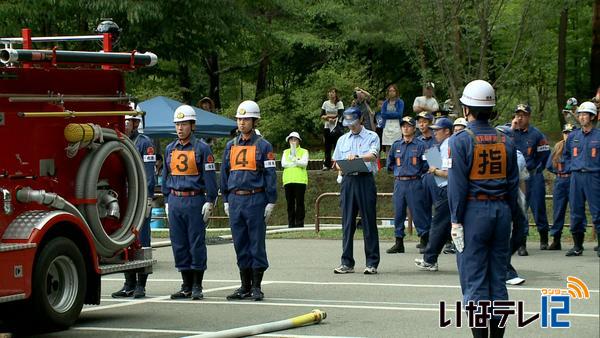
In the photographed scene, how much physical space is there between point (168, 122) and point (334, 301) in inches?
506

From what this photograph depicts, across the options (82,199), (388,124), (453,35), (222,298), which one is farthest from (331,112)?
(82,199)

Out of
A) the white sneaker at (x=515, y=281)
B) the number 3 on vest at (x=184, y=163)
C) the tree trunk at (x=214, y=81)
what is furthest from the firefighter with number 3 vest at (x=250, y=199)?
the tree trunk at (x=214, y=81)

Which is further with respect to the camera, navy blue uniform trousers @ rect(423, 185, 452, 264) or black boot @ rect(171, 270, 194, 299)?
navy blue uniform trousers @ rect(423, 185, 452, 264)

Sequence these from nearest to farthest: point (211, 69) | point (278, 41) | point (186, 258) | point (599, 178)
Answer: point (186, 258), point (599, 178), point (278, 41), point (211, 69)

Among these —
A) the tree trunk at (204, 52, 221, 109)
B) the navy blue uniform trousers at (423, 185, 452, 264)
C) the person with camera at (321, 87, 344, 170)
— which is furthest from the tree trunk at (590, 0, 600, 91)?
the navy blue uniform trousers at (423, 185, 452, 264)

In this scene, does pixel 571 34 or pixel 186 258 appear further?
pixel 571 34

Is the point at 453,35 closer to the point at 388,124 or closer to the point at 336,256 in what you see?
the point at 388,124

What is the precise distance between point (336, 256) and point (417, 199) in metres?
1.57

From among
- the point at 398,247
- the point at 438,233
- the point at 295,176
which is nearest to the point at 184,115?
the point at 438,233

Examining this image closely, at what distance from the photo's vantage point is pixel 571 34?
3997 cm

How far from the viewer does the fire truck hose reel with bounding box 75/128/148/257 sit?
500 inches

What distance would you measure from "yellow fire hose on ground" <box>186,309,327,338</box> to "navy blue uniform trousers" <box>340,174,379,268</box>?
436cm

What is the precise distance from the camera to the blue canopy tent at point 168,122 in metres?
26.2

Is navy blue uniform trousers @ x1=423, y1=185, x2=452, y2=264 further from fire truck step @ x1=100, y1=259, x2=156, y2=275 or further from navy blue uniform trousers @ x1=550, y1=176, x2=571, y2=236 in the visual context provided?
fire truck step @ x1=100, y1=259, x2=156, y2=275
